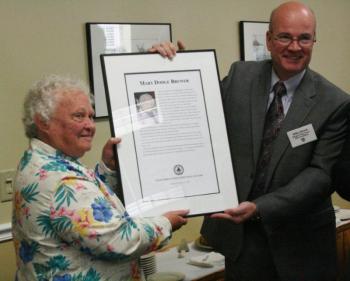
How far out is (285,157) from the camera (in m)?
1.95

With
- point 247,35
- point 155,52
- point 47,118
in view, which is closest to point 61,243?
point 47,118

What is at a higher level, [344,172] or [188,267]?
[344,172]

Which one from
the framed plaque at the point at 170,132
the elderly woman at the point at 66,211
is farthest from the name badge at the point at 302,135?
the elderly woman at the point at 66,211

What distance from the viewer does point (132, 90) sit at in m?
1.79

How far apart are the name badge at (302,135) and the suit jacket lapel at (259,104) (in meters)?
0.12

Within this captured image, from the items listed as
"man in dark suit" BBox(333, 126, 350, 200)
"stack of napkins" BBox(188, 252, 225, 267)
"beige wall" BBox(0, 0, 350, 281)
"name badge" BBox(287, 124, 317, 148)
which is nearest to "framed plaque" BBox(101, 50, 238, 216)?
"name badge" BBox(287, 124, 317, 148)

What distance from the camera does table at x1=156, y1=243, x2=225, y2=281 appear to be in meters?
2.52

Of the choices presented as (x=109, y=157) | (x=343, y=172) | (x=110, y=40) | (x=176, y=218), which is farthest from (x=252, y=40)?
(x=176, y=218)

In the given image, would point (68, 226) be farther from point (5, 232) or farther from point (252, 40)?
point (252, 40)

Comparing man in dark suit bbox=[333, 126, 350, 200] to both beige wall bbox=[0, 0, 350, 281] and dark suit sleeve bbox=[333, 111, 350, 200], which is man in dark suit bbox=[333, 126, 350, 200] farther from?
beige wall bbox=[0, 0, 350, 281]

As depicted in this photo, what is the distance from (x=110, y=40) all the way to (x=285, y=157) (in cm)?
117

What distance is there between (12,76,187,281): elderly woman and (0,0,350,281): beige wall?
78 centimetres

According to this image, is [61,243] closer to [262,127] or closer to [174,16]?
[262,127]

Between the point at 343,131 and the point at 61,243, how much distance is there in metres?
1.18
